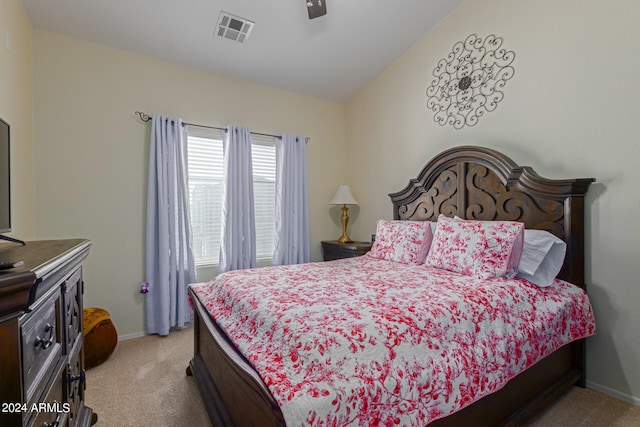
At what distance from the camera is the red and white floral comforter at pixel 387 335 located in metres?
0.98

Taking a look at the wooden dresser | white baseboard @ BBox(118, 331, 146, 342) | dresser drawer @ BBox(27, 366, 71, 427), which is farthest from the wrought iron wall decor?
white baseboard @ BBox(118, 331, 146, 342)

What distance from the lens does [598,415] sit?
170 cm

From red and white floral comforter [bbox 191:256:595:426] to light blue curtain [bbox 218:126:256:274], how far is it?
1264 millimetres

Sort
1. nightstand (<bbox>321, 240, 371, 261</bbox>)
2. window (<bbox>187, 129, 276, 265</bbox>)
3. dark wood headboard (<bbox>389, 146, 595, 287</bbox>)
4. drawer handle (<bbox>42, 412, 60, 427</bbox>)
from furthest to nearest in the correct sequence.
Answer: nightstand (<bbox>321, 240, 371, 261</bbox>) → window (<bbox>187, 129, 276, 265</bbox>) → dark wood headboard (<bbox>389, 146, 595, 287</bbox>) → drawer handle (<bbox>42, 412, 60, 427</bbox>)

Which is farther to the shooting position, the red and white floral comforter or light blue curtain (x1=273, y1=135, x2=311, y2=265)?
light blue curtain (x1=273, y1=135, x2=311, y2=265)

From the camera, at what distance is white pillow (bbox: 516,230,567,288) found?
1893 millimetres

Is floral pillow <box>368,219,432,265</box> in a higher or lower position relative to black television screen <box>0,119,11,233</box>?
lower

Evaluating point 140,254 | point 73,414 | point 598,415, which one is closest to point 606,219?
point 598,415

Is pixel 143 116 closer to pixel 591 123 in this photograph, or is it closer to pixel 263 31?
pixel 263 31

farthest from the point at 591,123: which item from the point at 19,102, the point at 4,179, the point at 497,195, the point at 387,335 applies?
Answer: the point at 19,102

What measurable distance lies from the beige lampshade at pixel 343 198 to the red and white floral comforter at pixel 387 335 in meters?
1.84

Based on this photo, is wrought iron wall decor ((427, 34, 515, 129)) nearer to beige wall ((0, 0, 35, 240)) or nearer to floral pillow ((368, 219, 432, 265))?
floral pillow ((368, 219, 432, 265))

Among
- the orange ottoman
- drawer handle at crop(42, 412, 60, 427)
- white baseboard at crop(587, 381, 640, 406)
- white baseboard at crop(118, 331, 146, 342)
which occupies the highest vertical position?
drawer handle at crop(42, 412, 60, 427)

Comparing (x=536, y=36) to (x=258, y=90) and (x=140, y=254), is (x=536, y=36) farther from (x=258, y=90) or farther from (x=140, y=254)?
(x=140, y=254)
